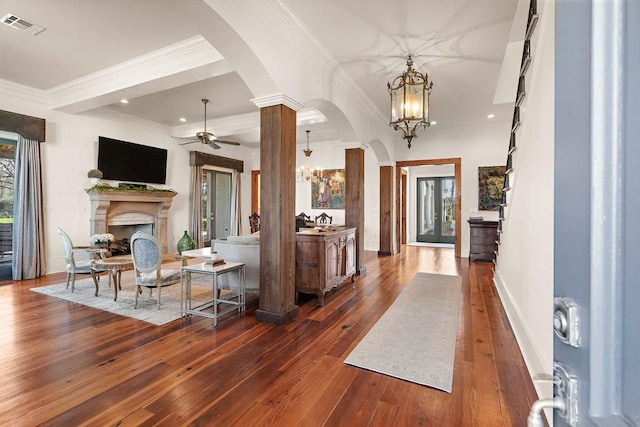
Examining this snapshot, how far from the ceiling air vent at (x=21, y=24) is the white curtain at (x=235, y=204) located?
6.22 metres

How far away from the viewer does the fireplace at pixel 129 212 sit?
619 cm

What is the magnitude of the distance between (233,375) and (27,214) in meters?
5.56

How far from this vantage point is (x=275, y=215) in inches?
133

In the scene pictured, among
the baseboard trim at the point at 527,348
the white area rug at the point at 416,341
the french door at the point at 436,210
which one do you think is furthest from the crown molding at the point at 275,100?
the french door at the point at 436,210

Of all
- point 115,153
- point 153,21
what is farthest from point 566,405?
point 115,153

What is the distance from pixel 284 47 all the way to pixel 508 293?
12.7ft

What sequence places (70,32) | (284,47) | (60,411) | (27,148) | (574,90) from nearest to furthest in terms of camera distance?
(574,90)
(60,411)
(284,47)
(70,32)
(27,148)

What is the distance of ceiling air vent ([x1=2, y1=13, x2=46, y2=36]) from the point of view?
3.40 metres

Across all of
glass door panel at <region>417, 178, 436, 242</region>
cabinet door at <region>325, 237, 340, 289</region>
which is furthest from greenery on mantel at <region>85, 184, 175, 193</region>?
glass door panel at <region>417, 178, 436, 242</region>

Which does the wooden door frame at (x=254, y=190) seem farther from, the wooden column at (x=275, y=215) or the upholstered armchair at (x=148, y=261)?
the wooden column at (x=275, y=215)

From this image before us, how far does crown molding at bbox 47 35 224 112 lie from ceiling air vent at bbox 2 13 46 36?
0.97m

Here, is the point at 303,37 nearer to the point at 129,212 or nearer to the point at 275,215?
the point at 275,215

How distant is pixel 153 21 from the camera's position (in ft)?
11.2

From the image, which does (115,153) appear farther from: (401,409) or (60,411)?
(401,409)
